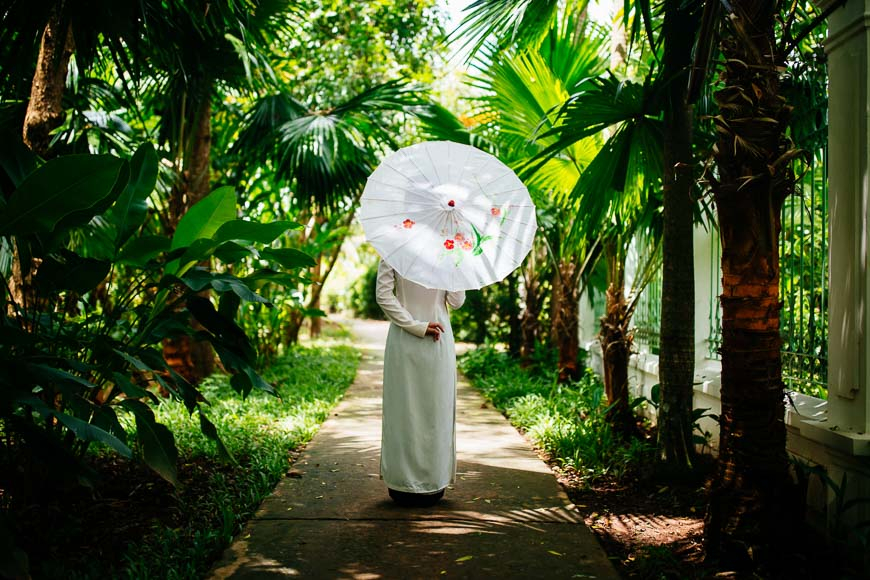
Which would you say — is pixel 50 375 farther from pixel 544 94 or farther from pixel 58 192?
pixel 544 94

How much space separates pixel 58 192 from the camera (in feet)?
10.0

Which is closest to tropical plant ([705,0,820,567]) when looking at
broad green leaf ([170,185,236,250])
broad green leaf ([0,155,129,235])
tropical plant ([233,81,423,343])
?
broad green leaf ([170,185,236,250])

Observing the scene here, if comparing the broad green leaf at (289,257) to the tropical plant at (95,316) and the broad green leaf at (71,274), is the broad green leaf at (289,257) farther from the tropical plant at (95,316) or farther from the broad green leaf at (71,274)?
the broad green leaf at (71,274)

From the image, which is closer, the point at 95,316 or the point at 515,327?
the point at 95,316

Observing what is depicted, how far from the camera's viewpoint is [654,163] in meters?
5.52

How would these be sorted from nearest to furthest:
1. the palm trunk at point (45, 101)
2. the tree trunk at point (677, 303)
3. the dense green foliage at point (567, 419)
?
the palm trunk at point (45, 101) → the tree trunk at point (677, 303) → the dense green foliage at point (567, 419)

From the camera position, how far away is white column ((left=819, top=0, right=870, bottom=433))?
3494 mm

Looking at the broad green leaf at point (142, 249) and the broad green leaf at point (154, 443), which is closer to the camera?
the broad green leaf at point (154, 443)

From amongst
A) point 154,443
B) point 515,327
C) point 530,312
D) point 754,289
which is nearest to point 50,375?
point 154,443

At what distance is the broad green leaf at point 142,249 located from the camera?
3977mm

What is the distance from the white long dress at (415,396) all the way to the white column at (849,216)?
2143 mm

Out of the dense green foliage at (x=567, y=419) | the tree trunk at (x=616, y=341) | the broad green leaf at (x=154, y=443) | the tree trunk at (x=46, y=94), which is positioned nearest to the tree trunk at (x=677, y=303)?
the dense green foliage at (x=567, y=419)

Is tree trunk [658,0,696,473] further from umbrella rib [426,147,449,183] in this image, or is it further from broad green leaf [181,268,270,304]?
broad green leaf [181,268,270,304]

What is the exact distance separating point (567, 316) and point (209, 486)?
5.26 m
